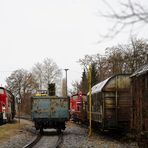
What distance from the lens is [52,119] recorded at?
97.3ft

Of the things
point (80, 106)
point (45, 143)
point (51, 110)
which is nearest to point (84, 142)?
point (45, 143)

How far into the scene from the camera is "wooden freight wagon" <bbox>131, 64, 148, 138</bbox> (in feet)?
46.0

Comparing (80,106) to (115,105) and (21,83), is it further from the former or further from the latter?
(21,83)

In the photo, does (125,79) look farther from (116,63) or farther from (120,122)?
(116,63)

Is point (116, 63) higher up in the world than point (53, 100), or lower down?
higher up

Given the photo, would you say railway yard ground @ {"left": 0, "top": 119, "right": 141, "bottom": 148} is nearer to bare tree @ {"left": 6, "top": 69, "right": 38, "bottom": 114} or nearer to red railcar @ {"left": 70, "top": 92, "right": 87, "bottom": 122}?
red railcar @ {"left": 70, "top": 92, "right": 87, "bottom": 122}

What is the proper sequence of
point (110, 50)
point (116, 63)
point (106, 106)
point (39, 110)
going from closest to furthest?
point (106, 106)
point (39, 110)
point (116, 63)
point (110, 50)

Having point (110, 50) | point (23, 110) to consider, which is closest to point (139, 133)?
point (110, 50)

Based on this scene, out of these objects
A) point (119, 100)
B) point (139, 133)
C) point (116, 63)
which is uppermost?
point (116, 63)

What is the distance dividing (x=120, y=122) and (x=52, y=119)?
25.1ft

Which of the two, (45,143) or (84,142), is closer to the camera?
(84,142)

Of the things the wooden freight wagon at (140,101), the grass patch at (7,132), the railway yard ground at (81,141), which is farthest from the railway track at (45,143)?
the wooden freight wagon at (140,101)

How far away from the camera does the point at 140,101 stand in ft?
48.7

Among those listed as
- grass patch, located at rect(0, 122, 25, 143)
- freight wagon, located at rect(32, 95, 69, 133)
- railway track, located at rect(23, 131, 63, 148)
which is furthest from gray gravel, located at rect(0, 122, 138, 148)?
freight wagon, located at rect(32, 95, 69, 133)
